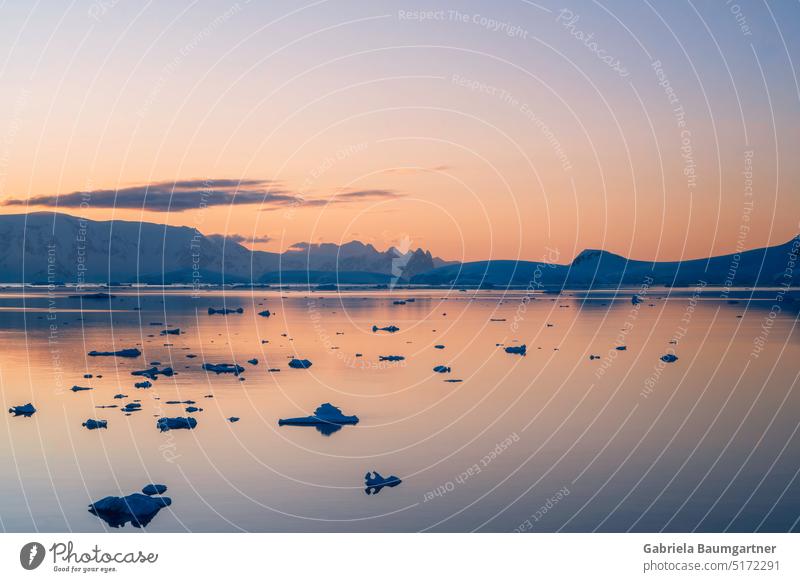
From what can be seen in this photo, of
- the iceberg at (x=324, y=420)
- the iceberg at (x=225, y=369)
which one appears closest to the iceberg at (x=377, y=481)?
Result: the iceberg at (x=324, y=420)

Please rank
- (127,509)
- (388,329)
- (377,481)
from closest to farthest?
(127,509) < (377,481) < (388,329)

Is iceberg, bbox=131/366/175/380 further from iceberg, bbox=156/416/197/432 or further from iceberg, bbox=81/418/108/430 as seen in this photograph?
iceberg, bbox=156/416/197/432

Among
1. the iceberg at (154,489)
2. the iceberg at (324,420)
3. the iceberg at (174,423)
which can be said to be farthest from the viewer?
the iceberg at (324,420)

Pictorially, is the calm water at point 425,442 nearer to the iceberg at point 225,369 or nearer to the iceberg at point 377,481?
the iceberg at point 377,481

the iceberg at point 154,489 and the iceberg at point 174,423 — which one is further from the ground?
the iceberg at point 174,423

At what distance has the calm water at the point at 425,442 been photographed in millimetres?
18391

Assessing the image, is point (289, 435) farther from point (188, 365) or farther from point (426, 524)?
point (188, 365)

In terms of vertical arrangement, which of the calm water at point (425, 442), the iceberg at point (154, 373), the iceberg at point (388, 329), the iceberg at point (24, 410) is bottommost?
the calm water at point (425, 442)

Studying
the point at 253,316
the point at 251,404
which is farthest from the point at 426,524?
the point at 253,316

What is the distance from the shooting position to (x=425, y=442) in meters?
24.4

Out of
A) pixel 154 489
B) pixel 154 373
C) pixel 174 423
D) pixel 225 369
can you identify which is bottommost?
pixel 154 489

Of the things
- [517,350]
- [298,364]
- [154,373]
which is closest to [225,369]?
[154,373]

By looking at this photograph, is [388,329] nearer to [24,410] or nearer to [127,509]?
[24,410]

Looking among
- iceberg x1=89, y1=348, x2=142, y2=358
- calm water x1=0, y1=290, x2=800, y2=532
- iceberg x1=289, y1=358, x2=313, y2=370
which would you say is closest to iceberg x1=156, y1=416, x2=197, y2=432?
calm water x1=0, y1=290, x2=800, y2=532
